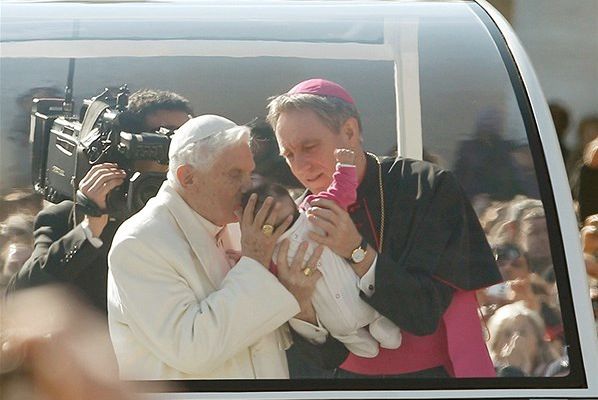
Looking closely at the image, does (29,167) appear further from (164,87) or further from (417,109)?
(417,109)

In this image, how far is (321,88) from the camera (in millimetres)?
3764

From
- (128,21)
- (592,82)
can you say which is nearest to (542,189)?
(128,21)

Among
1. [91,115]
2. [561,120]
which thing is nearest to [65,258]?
[91,115]

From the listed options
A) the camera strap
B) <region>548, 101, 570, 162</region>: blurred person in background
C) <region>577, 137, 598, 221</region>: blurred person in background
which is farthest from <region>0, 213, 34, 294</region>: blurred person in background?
<region>548, 101, 570, 162</region>: blurred person in background

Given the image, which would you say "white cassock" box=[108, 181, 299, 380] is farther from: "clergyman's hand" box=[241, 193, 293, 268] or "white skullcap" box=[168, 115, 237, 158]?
"white skullcap" box=[168, 115, 237, 158]

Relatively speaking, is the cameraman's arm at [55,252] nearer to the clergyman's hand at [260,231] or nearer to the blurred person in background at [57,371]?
the clergyman's hand at [260,231]

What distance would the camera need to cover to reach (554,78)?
28.2 ft

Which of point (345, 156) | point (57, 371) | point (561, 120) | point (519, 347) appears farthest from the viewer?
point (561, 120)

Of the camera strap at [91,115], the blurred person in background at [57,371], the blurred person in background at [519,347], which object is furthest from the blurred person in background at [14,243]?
the blurred person in background at [57,371]

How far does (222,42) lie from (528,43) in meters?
5.27

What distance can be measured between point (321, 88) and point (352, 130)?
0.54ft

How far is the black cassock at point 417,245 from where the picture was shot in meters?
3.62

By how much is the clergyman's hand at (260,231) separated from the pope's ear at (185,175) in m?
0.17

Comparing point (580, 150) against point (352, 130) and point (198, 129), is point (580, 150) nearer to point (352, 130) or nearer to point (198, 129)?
point (352, 130)
